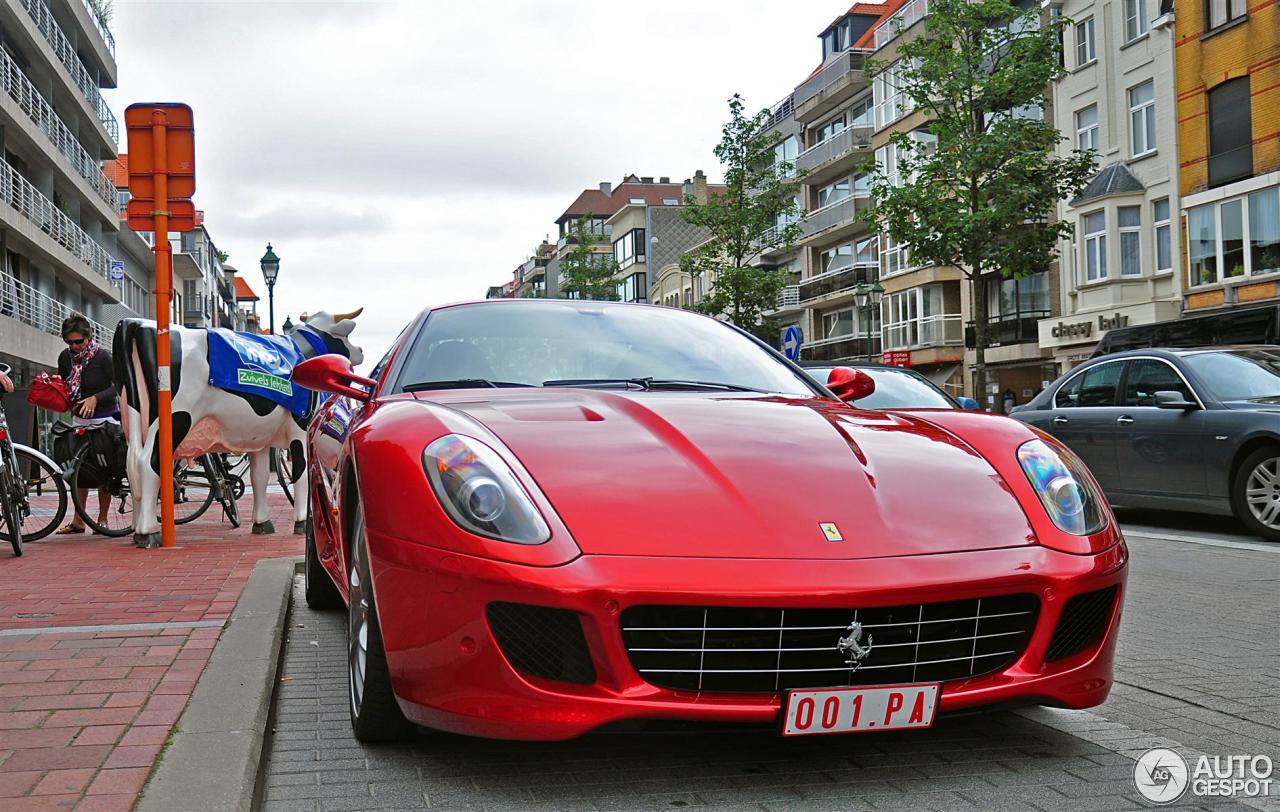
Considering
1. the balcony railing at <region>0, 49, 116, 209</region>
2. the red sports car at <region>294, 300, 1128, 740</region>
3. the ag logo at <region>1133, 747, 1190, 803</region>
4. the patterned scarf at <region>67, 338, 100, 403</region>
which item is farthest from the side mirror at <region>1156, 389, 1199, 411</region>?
the balcony railing at <region>0, 49, 116, 209</region>

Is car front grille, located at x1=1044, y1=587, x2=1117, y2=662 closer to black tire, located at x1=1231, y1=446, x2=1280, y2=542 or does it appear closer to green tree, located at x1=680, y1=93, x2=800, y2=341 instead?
black tire, located at x1=1231, y1=446, x2=1280, y2=542

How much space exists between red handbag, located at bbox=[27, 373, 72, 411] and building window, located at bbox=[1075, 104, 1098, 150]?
105 feet

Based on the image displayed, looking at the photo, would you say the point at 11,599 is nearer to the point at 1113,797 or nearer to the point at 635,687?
the point at 635,687

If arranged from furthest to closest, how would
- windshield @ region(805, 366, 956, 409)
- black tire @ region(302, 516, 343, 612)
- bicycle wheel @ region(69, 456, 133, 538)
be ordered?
windshield @ region(805, 366, 956, 409)
bicycle wheel @ region(69, 456, 133, 538)
black tire @ region(302, 516, 343, 612)

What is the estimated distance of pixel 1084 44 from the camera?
124 ft

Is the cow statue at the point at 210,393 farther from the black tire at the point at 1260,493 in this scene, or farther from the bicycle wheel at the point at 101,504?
the black tire at the point at 1260,493

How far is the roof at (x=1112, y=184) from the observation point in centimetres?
3497

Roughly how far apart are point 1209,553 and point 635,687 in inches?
286

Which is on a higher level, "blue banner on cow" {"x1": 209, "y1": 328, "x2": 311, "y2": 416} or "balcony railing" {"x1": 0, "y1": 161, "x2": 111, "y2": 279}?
"balcony railing" {"x1": 0, "y1": 161, "x2": 111, "y2": 279}

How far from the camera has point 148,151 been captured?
9.53 metres

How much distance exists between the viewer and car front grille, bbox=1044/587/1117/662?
10.8 ft

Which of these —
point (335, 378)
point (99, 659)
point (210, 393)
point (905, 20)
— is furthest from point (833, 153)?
point (99, 659)

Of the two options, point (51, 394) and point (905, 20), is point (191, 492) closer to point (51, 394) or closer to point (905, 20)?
point (51, 394)

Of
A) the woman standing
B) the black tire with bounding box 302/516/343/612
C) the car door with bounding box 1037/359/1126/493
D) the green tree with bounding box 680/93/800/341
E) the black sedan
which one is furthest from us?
the green tree with bounding box 680/93/800/341
